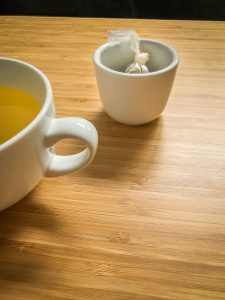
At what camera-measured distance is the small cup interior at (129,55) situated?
0.47 m

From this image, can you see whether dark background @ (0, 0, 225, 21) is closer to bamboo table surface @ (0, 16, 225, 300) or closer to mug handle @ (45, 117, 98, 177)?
bamboo table surface @ (0, 16, 225, 300)

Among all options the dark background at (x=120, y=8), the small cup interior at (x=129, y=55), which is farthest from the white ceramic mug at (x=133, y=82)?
the dark background at (x=120, y=8)

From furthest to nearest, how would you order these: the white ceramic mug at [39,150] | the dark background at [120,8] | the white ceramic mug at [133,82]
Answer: the dark background at [120,8] → the white ceramic mug at [133,82] → the white ceramic mug at [39,150]

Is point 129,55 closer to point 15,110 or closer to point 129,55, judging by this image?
point 129,55

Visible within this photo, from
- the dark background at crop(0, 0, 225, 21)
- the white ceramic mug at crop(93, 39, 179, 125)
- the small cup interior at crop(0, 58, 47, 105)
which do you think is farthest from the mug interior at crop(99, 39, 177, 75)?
the dark background at crop(0, 0, 225, 21)

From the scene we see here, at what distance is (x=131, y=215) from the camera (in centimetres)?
35

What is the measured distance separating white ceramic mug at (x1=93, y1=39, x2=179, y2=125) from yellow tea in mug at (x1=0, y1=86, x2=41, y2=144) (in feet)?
0.34

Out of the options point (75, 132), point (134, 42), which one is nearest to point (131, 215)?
point (75, 132)

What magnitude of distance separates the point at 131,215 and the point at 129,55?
0.24 meters

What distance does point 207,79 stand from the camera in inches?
22.4

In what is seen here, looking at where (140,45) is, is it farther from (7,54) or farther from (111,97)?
(7,54)

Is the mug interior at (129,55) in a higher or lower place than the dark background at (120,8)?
higher

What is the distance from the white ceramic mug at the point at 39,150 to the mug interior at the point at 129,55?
14cm

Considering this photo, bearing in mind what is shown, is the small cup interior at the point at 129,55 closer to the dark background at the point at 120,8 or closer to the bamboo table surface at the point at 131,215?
the bamboo table surface at the point at 131,215
